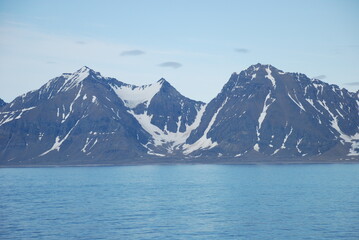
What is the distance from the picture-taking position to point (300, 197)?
437 ft

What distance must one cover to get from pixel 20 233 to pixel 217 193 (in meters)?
71.6

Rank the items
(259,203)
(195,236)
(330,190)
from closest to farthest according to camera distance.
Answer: (195,236) < (259,203) < (330,190)

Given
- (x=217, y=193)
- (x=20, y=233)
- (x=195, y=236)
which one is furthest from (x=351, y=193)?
(x=20, y=233)

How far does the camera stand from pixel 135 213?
10775cm

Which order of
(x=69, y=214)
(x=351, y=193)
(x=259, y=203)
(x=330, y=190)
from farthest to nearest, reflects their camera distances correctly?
(x=330, y=190)
(x=351, y=193)
(x=259, y=203)
(x=69, y=214)

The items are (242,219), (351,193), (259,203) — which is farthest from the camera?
(351,193)

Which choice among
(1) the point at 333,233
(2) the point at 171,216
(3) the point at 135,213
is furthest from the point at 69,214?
(1) the point at 333,233

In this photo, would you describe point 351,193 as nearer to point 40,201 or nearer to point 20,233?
point 40,201

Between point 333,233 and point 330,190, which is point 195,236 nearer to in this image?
point 333,233

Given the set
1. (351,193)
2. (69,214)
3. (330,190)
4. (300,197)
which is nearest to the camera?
(69,214)

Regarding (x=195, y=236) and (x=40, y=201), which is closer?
(x=195, y=236)

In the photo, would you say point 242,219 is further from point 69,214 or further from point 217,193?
point 217,193

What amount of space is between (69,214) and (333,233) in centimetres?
4933

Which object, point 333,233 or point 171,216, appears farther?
point 171,216
